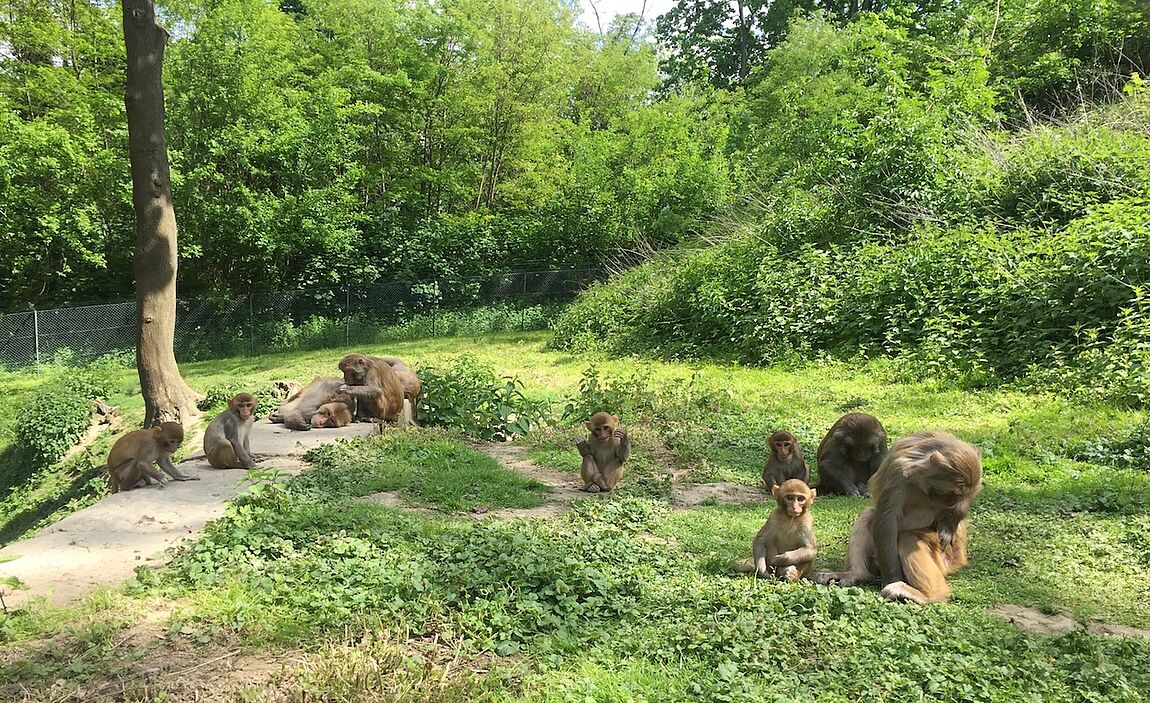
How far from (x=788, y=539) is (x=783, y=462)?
2067mm

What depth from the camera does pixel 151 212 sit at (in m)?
11.4

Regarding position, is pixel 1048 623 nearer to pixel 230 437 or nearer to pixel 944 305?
pixel 230 437

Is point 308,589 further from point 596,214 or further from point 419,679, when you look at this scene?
point 596,214

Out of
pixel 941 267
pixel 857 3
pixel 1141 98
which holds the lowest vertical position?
pixel 941 267

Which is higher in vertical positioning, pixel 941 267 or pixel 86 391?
pixel 941 267

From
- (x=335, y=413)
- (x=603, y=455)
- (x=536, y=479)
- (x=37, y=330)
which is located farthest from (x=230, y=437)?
(x=37, y=330)

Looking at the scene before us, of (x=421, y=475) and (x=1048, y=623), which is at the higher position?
(x=421, y=475)

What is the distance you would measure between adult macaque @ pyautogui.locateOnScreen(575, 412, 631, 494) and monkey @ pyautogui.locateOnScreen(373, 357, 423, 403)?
3850 millimetres

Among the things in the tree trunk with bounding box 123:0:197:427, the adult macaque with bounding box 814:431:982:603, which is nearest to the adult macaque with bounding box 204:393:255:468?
the tree trunk with bounding box 123:0:197:427

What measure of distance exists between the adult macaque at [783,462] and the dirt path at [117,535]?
5.06 meters

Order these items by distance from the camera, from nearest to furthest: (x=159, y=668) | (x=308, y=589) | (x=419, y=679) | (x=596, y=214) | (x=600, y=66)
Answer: (x=419, y=679)
(x=159, y=668)
(x=308, y=589)
(x=596, y=214)
(x=600, y=66)

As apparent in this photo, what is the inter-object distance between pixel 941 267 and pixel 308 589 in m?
13.3

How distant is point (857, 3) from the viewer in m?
46.1

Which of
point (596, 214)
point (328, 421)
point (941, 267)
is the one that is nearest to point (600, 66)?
point (596, 214)
